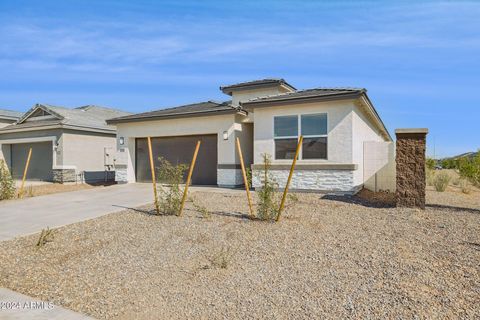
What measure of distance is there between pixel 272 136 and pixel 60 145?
12.2m

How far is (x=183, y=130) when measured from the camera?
14953 millimetres

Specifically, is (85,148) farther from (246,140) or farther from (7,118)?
(246,140)

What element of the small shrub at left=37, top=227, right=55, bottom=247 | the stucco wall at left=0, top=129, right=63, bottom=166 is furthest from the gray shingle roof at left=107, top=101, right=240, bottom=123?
the small shrub at left=37, top=227, right=55, bottom=247

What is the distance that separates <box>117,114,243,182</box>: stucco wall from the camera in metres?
13.8

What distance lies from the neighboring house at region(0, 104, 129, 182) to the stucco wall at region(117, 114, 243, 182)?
3474mm

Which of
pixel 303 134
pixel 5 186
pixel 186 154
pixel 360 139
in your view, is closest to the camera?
pixel 5 186

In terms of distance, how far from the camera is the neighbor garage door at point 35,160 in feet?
63.6

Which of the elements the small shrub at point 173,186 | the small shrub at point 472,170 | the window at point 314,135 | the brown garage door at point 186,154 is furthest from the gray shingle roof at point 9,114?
the small shrub at point 472,170

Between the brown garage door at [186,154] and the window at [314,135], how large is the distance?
439 centimetres

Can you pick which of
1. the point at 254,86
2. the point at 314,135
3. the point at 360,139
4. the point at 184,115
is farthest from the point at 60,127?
the point at 360,139

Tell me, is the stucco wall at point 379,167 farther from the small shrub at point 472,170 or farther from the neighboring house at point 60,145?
the neighboring house at point 60,145

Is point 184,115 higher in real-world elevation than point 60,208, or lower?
higher

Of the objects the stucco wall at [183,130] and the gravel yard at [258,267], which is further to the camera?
the stucco wall at [183,130]

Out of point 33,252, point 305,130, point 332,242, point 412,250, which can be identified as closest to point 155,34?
point 305,130
